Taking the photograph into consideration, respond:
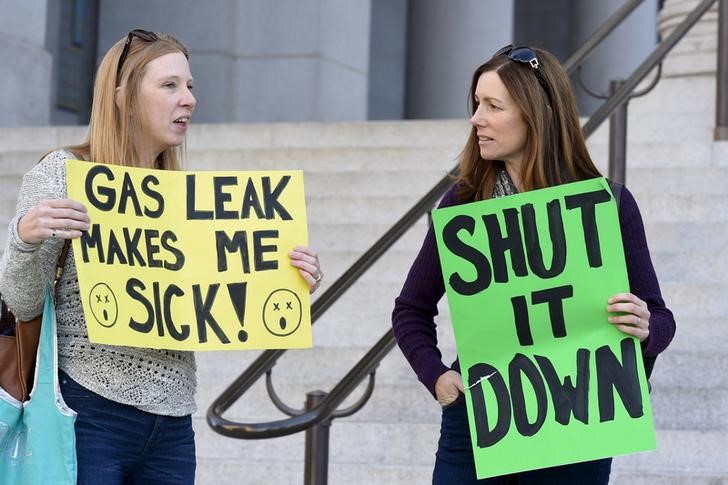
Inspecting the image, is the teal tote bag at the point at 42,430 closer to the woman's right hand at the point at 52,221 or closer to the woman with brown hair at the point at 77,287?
the woman with brown hair at the point at 77,287

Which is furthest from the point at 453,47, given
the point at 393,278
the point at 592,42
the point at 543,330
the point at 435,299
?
the point at 543,330

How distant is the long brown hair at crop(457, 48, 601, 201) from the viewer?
2.93m

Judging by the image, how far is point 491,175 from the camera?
3053mm

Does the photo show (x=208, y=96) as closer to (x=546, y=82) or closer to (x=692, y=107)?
(x=692, y=107)

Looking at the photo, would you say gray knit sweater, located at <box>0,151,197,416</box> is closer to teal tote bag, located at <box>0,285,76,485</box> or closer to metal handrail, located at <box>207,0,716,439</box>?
teal tote bag, located at <box>0,285,76,485</box>

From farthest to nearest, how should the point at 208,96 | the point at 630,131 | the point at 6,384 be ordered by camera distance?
the point at 208,96 → the point at 630,131 → the point at 6,384

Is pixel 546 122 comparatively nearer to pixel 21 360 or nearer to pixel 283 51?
pixel 21 360

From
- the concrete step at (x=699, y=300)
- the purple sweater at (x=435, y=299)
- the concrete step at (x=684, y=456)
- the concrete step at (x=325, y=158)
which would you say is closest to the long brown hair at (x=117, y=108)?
the purple sweater at (x=435, y=299)

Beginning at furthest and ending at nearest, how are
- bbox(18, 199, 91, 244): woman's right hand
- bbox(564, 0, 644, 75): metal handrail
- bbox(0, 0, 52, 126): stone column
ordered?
bbox(0, 0, 52, 126): stone column, bbox(564, 0, 644, 75): metal handrail, bbox(18, 199, 91, 244): woman's right hand

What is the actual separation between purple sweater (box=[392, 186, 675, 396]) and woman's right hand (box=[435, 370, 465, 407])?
24mm

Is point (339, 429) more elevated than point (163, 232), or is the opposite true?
point (163, 232)

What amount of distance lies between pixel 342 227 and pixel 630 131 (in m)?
2.00

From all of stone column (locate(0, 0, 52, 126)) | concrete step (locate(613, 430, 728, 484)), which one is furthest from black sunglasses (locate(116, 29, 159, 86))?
stone column (locate(0, 0, 52, 126))

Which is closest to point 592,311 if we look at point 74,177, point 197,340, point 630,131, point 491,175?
point 491,175
